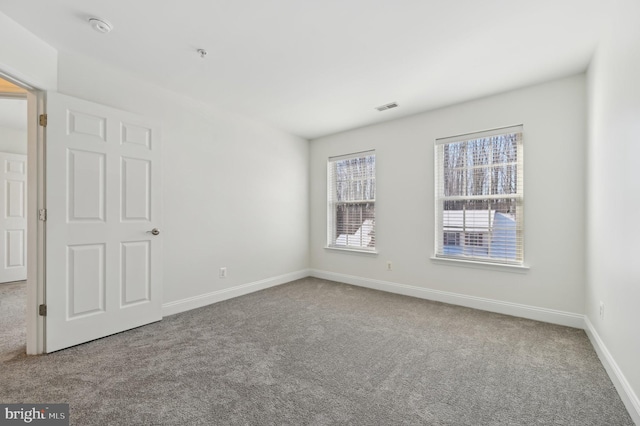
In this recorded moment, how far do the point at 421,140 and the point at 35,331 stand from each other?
14.3 feet

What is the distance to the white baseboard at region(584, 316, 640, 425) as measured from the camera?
152cm

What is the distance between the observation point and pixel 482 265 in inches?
129

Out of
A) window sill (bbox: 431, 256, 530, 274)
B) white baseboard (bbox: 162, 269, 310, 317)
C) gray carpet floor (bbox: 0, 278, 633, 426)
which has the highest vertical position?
window sill (bbox: 431, 256, 530, 274)

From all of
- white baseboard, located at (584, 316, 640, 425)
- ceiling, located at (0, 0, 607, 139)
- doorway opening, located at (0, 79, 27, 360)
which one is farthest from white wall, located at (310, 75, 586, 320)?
doorway opening, located at (0, 79, 27, 360)

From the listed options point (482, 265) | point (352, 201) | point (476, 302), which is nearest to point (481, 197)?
point (482, 265)

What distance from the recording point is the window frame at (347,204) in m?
4.34

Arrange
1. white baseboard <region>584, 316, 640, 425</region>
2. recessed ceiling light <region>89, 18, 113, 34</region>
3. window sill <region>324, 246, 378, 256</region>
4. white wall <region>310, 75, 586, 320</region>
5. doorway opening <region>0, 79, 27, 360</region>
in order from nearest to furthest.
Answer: white baseboard <region>584, 316, 640, 425</region> < recessed ceiling light <region>89, 18, 113, 34</region> < white wall <region>310, 75, 586, 320</region> < window sill <region>324, 246, 378, 256</region> < doorway opening <region>0, 79, 27, 360</region>

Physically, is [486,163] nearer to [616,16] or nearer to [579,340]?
[616,16]

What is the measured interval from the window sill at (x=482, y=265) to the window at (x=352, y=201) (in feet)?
3.44

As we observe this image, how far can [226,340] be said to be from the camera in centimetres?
249

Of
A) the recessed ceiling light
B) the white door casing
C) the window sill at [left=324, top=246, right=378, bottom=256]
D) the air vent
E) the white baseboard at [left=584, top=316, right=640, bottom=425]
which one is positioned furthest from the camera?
the white door casing

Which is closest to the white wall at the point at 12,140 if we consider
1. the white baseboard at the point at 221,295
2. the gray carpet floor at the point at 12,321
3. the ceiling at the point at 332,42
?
the gray carpet floor at the point at 12,321

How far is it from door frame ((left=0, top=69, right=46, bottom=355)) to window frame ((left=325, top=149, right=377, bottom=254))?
3499 millimetres

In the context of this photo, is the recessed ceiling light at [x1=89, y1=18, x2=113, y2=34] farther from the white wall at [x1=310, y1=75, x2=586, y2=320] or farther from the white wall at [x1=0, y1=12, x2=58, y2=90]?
the white wall at [x1=310, y1=75, x2=586, y2=320]
